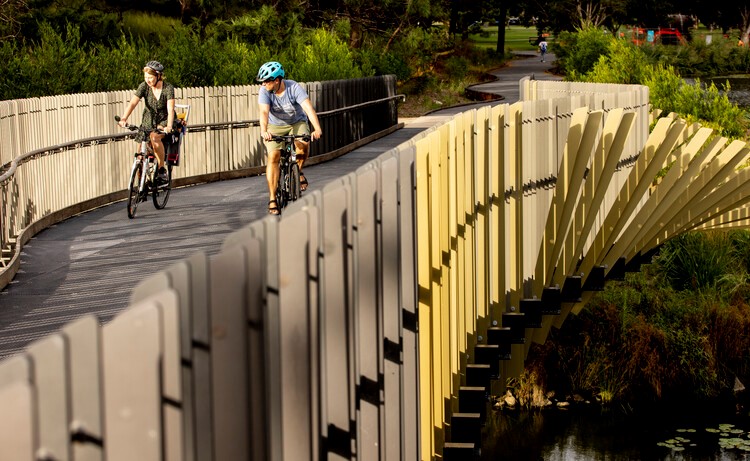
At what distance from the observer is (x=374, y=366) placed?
15.6ft

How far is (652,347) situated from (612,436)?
236 cm

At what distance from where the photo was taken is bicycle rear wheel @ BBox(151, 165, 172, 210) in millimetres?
17969

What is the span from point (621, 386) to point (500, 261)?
13074 mm

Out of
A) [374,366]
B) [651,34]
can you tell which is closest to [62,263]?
[374,366]

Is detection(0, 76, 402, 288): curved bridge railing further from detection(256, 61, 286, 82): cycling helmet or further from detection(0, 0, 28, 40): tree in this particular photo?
detection(0, 0, 28, 40): tree

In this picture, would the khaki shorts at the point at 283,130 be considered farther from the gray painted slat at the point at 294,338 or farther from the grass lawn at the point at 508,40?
the grass lawn at the point at 508,40

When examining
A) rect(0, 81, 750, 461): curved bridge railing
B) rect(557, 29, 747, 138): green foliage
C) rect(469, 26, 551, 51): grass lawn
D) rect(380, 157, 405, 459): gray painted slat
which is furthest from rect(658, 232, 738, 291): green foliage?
rect(469, 26, 551, 51): grass lawn

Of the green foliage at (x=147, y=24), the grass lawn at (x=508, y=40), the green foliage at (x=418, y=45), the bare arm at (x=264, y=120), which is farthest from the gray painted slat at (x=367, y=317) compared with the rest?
the grass lawn at (x=508, y=40)

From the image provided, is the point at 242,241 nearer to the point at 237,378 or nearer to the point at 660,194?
the point at 237,378

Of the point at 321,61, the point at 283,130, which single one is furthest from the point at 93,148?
the point at 321,61

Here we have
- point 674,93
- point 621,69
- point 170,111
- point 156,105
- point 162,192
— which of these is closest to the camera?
point 170,111

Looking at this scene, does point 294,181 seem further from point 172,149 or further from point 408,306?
point 408,306

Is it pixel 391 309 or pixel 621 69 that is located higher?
pixel 391 309

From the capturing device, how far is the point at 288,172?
1581 centimetres
